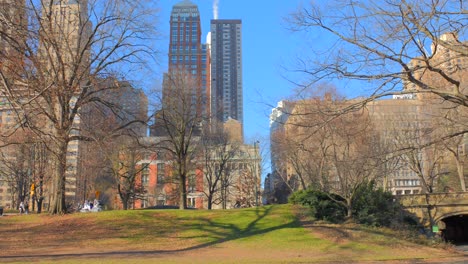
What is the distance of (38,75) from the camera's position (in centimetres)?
1708

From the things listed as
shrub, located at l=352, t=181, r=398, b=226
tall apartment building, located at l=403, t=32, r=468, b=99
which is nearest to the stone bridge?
shrub, located at l=352, t=181, r=398, b=226

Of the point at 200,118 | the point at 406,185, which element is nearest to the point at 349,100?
the point at 200,118

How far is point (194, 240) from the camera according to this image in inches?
797

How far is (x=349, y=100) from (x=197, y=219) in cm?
1459

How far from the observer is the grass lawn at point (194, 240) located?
16297 millimetres

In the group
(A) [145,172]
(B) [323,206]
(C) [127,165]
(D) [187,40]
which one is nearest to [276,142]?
(C) [127,165]

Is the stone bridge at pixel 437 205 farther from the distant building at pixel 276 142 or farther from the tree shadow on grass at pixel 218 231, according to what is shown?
the tree shadow on grass at pixel 218 231

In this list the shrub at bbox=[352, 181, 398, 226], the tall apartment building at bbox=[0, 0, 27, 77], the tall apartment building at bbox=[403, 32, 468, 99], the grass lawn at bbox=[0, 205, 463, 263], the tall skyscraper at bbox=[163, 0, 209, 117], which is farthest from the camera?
the tall skyscraper at bbox=[163, 0, 209, 117]

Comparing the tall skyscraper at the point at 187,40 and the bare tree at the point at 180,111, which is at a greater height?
the tall skyscraper at the point at 187,40

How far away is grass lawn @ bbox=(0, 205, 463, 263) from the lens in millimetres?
16297

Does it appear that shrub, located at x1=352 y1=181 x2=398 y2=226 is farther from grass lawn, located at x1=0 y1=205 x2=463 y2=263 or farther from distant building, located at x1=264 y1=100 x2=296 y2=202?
distant building, located at x1=264 y1=100 x2=296 y2=202

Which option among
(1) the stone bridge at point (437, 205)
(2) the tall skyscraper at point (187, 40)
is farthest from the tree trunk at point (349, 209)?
(2) the tall skyscraper at point (187, 40)

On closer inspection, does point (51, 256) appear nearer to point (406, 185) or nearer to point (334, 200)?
point (334, 200)

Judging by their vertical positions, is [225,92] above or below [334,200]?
above
